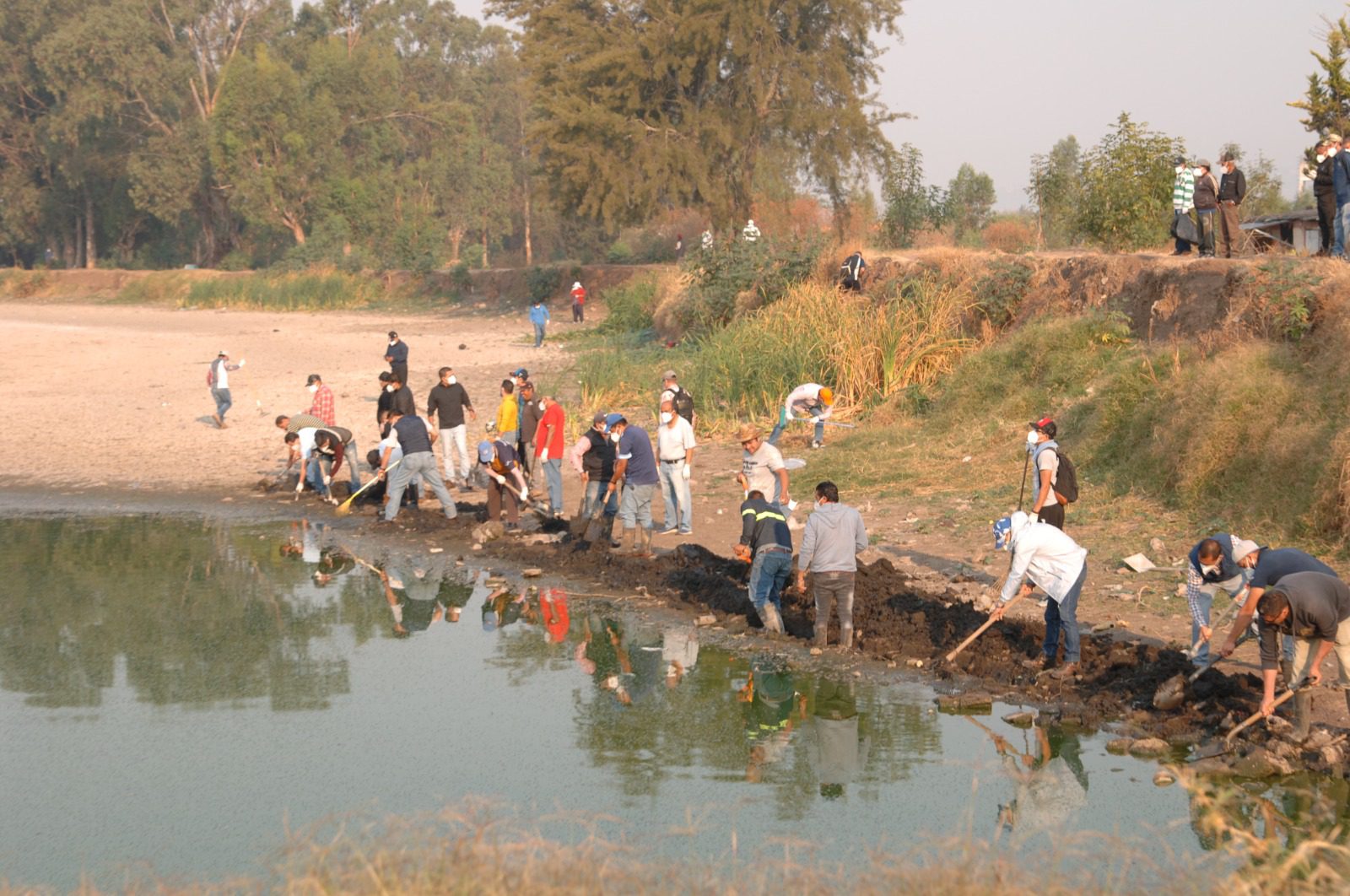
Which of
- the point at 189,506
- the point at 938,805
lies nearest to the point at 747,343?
the point at 189,506

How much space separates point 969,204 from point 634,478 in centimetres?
2654

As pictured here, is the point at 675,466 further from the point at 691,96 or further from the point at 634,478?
the point at 691,96

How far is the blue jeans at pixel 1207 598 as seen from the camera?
391 inches

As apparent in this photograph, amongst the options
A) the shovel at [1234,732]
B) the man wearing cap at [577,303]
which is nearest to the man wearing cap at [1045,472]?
the shovel at [1234,732]

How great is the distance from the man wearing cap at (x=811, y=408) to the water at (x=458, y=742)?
5.68 metres

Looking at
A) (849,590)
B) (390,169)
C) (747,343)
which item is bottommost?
(849,590)

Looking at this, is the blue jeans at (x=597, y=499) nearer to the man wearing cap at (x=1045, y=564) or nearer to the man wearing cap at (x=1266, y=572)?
A: the man wearing cap at (x=1045, y=564)

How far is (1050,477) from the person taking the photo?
11977 mm

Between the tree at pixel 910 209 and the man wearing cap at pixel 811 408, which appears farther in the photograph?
the tree at pixel 910 209

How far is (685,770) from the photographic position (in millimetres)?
9438

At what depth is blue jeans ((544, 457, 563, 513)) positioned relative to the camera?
54.7ft

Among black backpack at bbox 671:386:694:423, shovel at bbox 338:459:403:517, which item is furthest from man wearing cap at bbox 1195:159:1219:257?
shovel at bbox 338:459:403:517

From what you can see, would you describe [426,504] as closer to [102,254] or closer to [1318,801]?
[1318,801]

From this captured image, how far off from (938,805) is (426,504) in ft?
36.1
